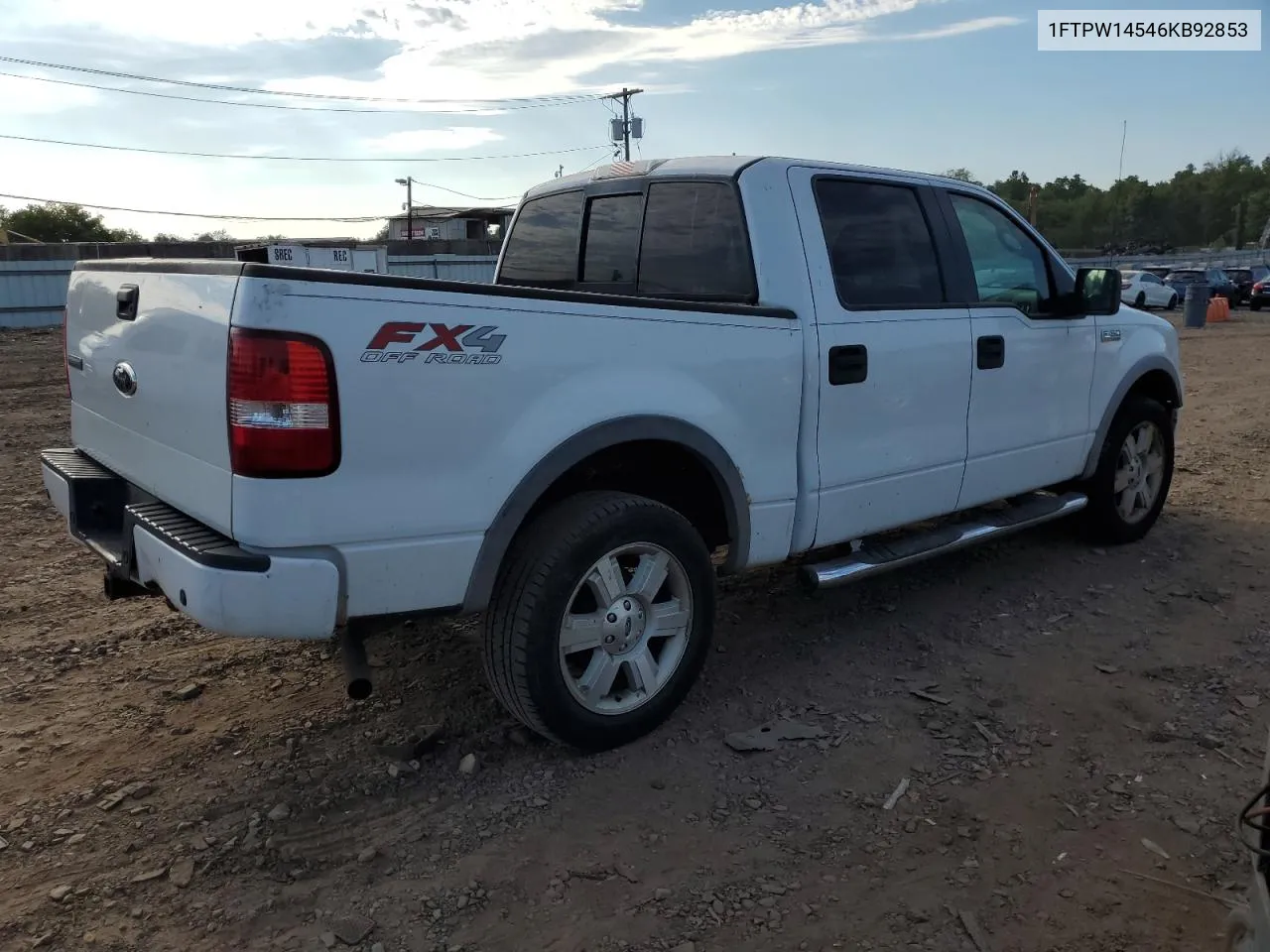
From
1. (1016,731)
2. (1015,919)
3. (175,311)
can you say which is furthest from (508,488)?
(1016,731)

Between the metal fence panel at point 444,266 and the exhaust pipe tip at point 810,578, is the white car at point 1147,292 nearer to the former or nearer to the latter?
the metal fence panel at point 444,266

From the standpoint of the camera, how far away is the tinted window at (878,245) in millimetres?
3924

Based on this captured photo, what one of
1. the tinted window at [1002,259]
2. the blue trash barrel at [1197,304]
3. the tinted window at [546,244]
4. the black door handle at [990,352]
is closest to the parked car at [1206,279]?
the blue trash barrel at [1197,304]

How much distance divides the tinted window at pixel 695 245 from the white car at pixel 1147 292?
2761cm

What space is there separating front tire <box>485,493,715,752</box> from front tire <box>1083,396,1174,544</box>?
2991mm

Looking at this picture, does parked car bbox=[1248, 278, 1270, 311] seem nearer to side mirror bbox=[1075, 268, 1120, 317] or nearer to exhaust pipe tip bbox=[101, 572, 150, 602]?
side mirror bbox=[1075, 268, 1120, 317]

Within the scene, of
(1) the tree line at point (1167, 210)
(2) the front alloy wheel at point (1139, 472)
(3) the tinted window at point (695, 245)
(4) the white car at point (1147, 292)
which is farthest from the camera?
(1) the tree line at point (1167, 210)

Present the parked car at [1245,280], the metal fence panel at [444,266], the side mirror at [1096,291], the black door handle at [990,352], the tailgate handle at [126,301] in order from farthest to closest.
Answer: the parked car at [1245,280] → the metal fence panel at [444,266] → the side mirror at [1096,291] → the black door handle at [990,352] → the tailgate handle at [126,301]

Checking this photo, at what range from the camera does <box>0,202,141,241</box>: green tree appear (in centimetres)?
5003

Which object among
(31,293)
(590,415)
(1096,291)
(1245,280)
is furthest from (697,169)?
(1245,280)

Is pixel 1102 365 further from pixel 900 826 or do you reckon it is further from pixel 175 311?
pixel 175 311

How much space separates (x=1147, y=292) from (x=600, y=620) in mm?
29753

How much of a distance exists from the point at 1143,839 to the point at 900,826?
27.3 inches

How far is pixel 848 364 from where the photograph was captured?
381 cm
